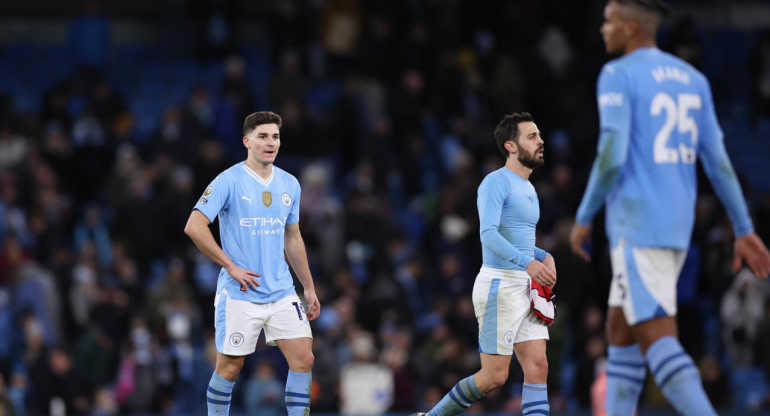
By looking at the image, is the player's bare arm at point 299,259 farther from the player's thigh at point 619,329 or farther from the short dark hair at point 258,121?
the player's thigh at point 619,329

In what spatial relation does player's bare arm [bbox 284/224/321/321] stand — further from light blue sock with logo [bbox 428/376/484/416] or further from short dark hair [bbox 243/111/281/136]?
light blue sock with logo [bbox 428/376/484/416]

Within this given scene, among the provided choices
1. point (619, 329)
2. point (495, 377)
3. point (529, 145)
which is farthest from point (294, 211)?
point (619, 329)

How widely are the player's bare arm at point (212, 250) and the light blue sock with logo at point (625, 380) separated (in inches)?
124

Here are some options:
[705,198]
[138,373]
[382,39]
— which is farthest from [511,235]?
[382,39]

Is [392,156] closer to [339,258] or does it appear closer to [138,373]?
[339,258]

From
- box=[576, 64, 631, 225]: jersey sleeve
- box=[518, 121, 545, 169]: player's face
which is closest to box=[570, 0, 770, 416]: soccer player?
box=[576, 64, 631, 225]: jersey sleeve

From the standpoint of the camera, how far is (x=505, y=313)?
8.82 metres

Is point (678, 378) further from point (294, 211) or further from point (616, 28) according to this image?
point (294, 211)

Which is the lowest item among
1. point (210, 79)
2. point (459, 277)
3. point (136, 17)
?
point (459, 277)

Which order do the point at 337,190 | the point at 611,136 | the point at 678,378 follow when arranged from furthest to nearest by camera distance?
the point at 337,190
the point at 611,136
the point at 678,378

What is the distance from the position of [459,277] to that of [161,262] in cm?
464

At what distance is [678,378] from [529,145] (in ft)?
9.67

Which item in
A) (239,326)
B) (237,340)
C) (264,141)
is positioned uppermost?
(264,141)

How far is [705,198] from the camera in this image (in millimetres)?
18812
